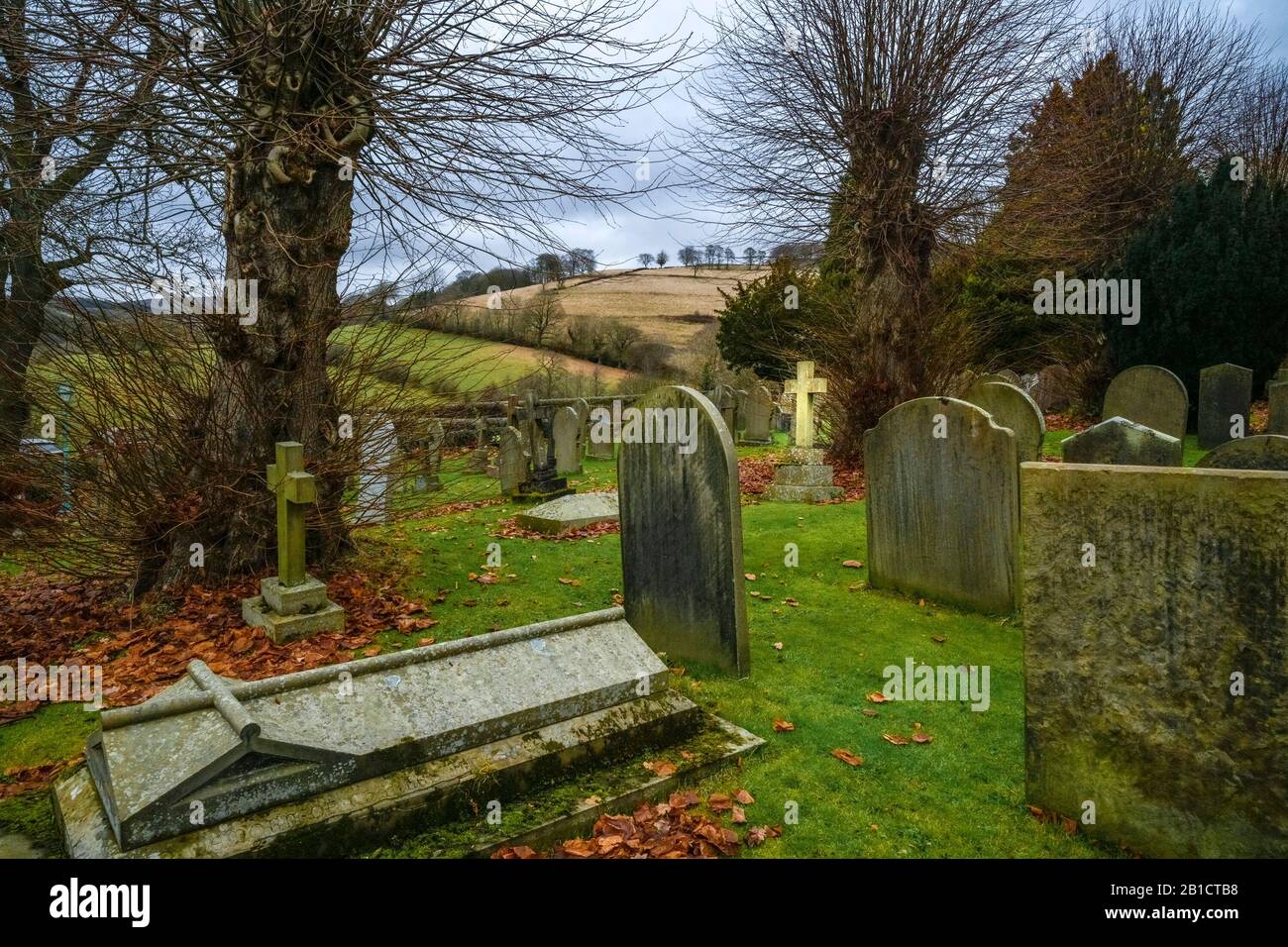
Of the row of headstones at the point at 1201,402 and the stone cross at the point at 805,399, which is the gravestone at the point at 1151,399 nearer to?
the row of headstones at the point at 1201,402

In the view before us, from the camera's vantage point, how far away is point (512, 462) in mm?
12344

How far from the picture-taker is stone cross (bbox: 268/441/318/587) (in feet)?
18.5

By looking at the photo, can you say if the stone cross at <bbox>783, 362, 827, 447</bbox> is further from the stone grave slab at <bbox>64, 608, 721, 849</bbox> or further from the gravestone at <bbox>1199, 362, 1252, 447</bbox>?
the stone grave slab at <bbox>64, 608, 721, 849</bbox>

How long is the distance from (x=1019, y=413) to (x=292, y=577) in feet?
26.2

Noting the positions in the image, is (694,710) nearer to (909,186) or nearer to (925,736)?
(925,736)

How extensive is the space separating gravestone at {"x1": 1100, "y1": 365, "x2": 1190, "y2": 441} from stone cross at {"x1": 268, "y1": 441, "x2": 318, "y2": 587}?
1205 centimetres

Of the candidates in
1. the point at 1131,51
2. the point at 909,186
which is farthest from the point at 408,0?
the point at 1131,51

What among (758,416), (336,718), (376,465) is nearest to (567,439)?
(758,416)

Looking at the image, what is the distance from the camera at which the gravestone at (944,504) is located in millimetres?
6160

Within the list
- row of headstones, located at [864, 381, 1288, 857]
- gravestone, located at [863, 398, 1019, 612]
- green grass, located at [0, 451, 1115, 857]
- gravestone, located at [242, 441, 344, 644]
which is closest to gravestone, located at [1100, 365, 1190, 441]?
green grass, located at [0, 451, 1115, 857]

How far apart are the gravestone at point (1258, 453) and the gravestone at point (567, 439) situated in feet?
38.7

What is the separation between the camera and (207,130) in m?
6.75

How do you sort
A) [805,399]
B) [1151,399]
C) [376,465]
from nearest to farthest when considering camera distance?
[376,465], [1151,399], [805,399]

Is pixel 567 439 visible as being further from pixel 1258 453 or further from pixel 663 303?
pixel 663 303
